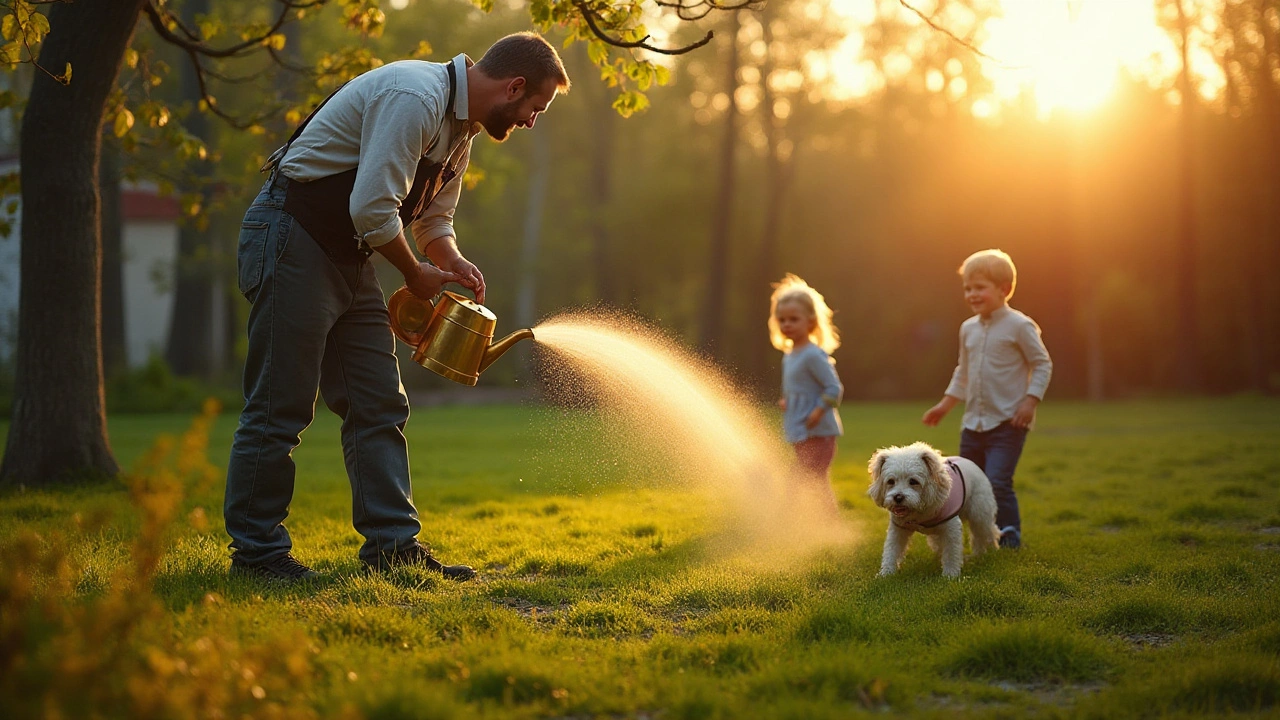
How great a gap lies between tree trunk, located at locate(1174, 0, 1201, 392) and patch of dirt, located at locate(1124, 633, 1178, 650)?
3052cm

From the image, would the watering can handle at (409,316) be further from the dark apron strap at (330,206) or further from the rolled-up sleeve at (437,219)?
the dark apron strap at (330,206)

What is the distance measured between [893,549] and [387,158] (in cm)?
350

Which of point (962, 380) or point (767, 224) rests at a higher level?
point (767, 224)

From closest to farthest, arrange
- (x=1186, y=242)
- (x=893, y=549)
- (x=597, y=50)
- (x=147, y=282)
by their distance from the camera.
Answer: (x=893, y=549) → (x=597, y=50) → (x=1186, y=242) → (x=147, y=282)

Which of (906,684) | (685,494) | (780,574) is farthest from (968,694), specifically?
(685,494)

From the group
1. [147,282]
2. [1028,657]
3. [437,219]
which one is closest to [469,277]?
[437,219]

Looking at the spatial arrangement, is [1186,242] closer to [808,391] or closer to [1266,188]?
[1266,188]

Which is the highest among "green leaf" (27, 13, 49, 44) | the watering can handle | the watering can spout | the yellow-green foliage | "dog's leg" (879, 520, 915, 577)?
"green leaf" (27, 13, 49, 44)

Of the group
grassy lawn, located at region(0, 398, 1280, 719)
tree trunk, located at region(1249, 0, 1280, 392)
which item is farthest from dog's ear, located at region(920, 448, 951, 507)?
tree trunk, located at region(1249, 0, 1280, 392)

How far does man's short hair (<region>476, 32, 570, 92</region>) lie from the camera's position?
525 centimetres

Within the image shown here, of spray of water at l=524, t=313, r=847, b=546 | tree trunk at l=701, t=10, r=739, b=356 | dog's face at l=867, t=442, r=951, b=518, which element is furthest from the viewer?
tree trunk at l=701, t=10, r=739, b=356

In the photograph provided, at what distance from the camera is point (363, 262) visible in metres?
5.54

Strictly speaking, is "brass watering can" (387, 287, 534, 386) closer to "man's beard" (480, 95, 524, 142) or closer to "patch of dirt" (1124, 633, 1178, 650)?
"man's beard" (480, 95, 524, 142)

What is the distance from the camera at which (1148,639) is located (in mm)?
4738
